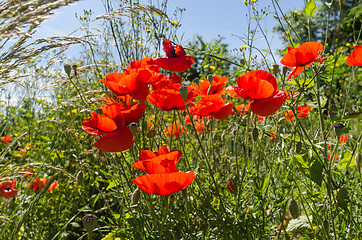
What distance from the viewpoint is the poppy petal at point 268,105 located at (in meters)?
0.95

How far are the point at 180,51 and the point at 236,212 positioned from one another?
65 centimetres

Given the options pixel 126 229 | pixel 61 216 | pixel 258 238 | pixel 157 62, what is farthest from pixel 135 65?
pixel 61 216

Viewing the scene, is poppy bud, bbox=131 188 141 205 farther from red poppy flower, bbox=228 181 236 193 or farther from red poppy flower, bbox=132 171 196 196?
red poppy flower, bbox=228 181 236 193

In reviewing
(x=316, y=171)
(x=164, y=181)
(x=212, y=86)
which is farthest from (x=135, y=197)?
(x=212, y=86)

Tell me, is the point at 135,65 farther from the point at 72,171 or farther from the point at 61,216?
the point at 72,171

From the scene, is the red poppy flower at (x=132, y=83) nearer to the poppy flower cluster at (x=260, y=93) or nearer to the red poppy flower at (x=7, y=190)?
the poppy flower cluster at (x=260, y=93)

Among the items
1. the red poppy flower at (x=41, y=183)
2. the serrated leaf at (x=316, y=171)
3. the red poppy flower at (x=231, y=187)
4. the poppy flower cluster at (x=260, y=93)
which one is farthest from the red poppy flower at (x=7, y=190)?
the serrated leaf at (x=316, y=171)

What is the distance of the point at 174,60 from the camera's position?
1.29 m

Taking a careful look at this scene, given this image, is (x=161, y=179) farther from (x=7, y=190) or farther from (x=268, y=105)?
(x=7, y=190)

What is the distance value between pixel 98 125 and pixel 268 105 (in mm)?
514

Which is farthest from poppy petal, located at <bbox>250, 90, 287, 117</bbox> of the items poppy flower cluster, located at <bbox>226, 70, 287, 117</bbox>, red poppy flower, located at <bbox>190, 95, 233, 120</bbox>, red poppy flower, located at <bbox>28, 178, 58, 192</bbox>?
red poppy flower, located at <bbox>28, 178, 58, 192</bbox>

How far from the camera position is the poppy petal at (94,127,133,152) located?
897mm

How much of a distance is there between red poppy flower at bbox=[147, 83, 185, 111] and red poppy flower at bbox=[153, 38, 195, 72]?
171 mm

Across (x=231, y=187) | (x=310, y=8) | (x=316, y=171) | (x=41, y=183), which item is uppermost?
(x=310, y=8)
